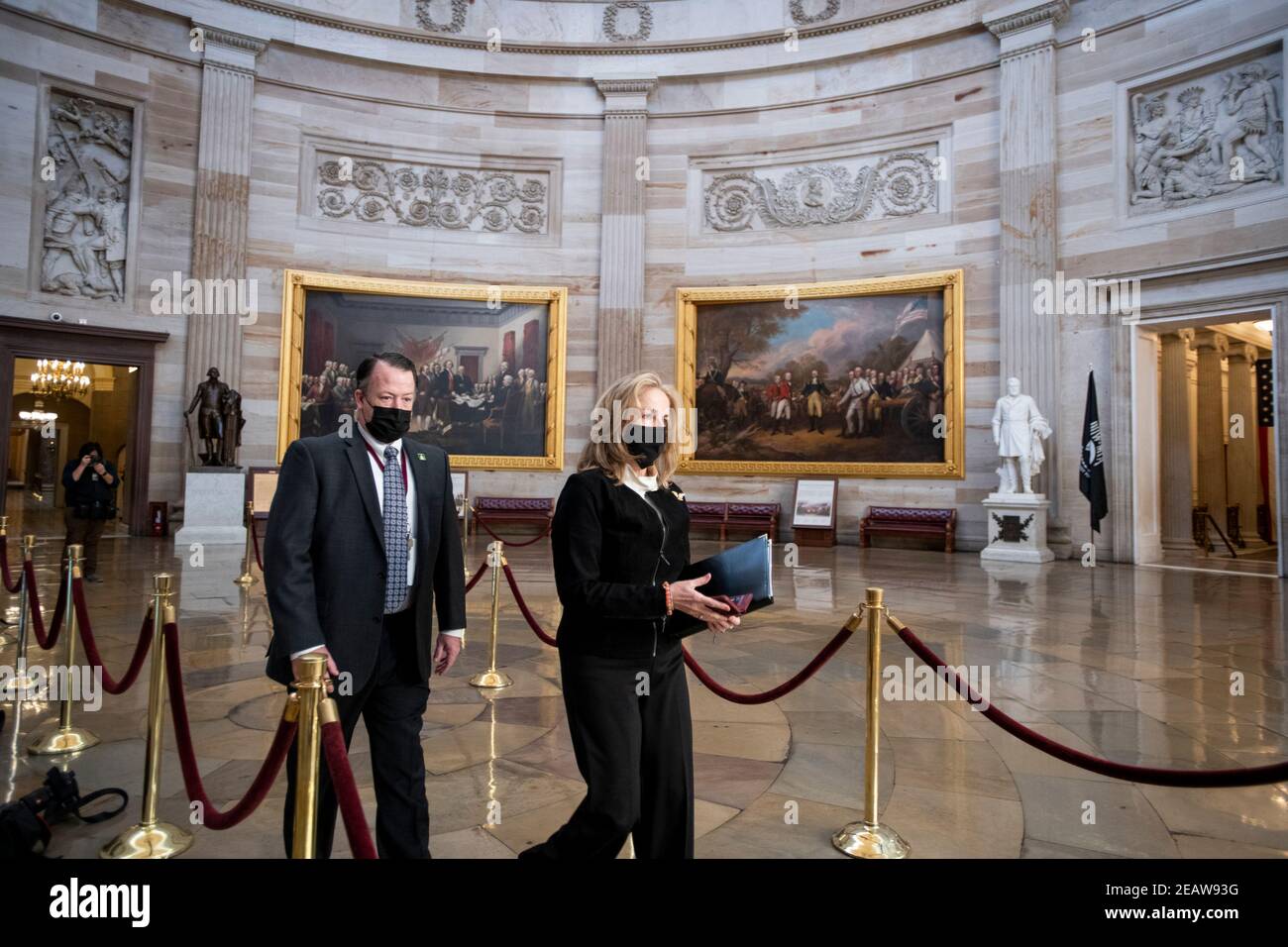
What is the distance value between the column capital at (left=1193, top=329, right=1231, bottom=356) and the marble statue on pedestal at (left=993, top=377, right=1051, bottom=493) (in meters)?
6.97

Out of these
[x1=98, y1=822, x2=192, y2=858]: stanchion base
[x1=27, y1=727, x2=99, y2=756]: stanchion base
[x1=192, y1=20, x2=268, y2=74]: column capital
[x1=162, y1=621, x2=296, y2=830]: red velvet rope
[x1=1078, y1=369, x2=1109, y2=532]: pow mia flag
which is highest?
[x1=192, y1=20, x2=268, y2=74]: column capital

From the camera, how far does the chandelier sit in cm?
1952

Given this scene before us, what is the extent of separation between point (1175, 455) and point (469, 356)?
51.6 ft

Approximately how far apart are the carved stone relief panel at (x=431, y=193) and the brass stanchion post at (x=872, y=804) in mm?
16873

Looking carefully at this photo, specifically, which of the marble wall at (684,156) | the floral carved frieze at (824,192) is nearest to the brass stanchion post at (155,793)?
the marble wall at (684,156)

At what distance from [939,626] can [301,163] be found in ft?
55.3

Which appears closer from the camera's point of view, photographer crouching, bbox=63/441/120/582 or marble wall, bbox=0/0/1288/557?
photographer crouching, bbox=63/441/120/582

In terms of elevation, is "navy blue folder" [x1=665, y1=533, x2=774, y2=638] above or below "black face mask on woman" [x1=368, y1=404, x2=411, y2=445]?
below

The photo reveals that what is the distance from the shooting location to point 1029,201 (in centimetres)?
1473

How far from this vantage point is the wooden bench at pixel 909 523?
592 inches

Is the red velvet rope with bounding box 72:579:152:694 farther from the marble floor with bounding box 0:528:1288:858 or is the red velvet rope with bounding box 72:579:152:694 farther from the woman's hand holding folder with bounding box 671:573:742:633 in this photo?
the woman's hand holding folder with bounding box 671:573:742:633

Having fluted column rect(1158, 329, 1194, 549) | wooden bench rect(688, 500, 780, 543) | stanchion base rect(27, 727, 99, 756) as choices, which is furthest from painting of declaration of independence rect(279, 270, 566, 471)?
stanchion base rect(27, 727, 99, 756)

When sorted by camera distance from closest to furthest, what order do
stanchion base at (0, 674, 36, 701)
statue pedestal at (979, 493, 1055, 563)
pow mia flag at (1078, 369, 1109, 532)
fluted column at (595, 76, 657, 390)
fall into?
stanchion base at (0, 674, 36, 701)
pow mia flag at (1078, 369, 1109, 532)
statue pedestal at (979, 493, 1055, 563)
fluted column at (595, 76, 657, 390)

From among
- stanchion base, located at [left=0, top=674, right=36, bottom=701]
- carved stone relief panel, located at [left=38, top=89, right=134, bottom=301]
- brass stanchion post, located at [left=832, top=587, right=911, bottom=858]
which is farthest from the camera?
carved stone relief panel, located at [left=38, top=89, right=134, bottom=301]
